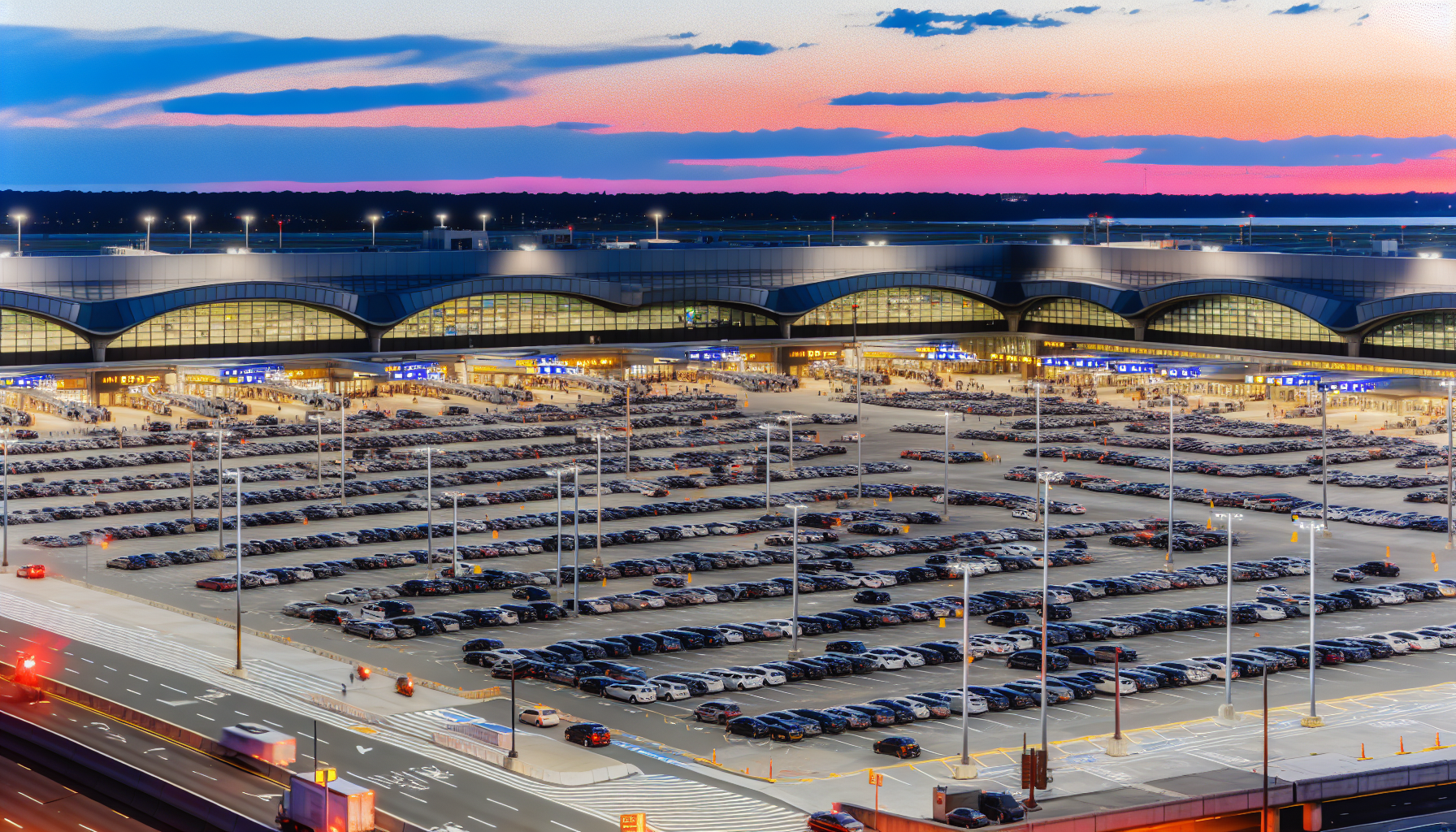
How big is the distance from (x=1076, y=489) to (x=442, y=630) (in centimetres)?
5478

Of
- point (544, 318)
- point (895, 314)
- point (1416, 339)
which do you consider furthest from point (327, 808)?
point (895, 314)

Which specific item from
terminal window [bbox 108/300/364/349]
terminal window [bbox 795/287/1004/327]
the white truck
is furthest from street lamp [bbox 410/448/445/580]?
terminal window [bbox 795/287/1004/327]

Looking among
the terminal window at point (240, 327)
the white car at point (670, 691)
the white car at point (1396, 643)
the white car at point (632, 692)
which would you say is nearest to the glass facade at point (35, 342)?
the terminal window at point (240, 327)

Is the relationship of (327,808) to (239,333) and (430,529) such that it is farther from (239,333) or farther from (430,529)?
(239,333)

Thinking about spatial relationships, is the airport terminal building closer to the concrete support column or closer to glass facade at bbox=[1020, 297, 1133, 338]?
glass facade at bbox=[1020, 297, 1133, 338]

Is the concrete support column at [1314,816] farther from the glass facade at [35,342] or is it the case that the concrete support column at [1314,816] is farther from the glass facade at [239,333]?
the glass facade at [239,333]

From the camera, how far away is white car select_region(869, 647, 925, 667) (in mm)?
74375

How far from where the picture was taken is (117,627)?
7938 centimetres

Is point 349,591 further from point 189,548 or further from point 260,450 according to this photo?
point 260,450

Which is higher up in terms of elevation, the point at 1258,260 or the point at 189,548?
the point at 1258,260

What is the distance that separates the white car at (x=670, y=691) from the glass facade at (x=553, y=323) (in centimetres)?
11183

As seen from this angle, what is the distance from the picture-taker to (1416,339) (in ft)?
518

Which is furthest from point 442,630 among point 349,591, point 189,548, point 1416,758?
point 1416,758

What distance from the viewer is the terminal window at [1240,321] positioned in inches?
6629
